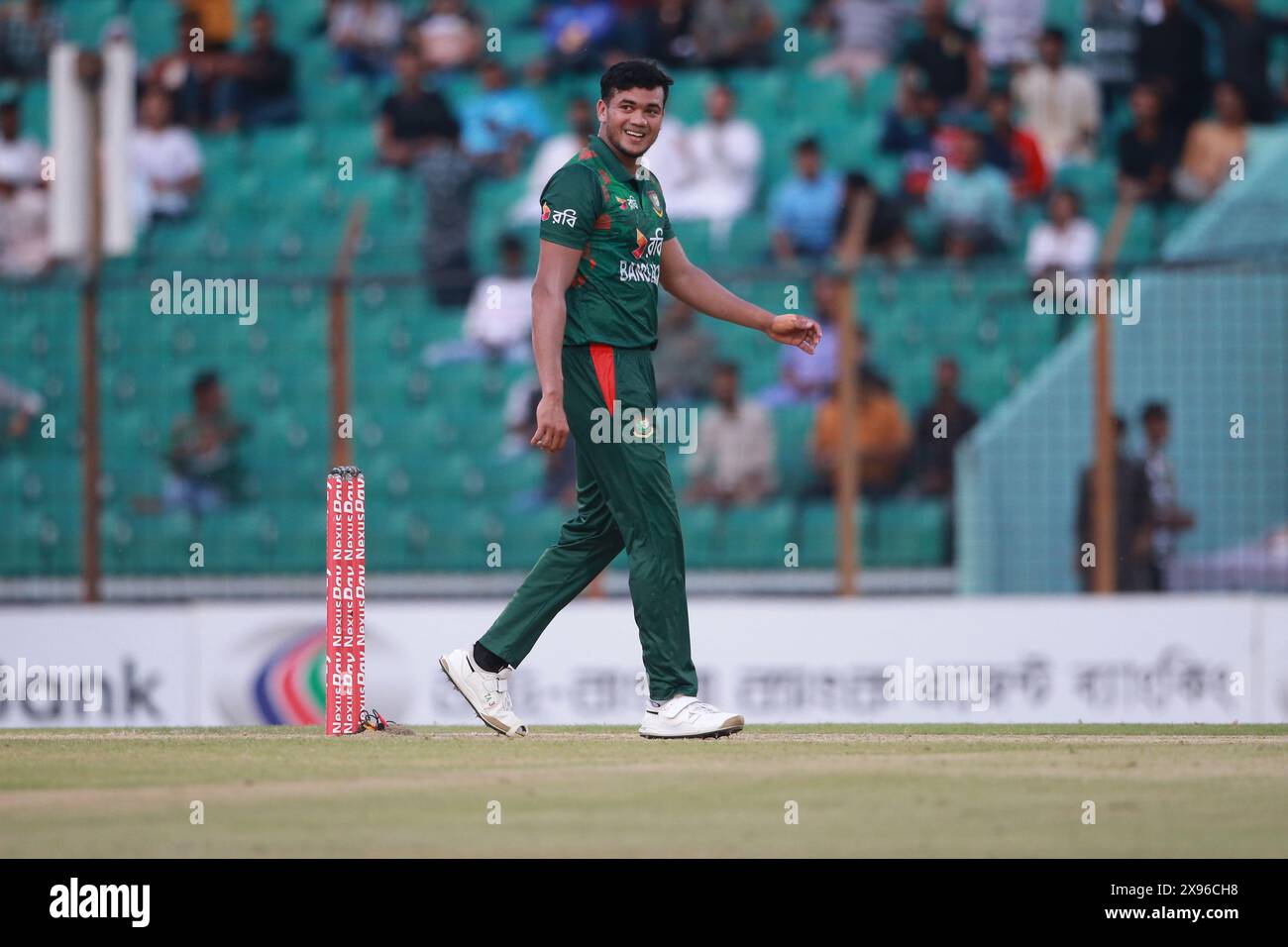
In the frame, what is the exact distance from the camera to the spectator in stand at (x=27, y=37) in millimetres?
17344

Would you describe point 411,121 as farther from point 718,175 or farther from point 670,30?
point 718,175

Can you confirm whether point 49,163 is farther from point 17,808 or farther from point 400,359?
point 17,808

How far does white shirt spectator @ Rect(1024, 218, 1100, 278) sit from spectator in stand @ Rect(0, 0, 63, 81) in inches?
330

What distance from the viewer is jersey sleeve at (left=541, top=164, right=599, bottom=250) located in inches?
265

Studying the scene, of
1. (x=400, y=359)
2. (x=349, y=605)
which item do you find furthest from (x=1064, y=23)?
(x=349, y=605)

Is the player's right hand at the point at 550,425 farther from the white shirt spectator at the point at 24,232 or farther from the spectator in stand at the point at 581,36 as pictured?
the spectator in stand at the point at 581,36

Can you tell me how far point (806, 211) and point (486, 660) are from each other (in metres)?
8.03

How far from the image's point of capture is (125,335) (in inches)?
494

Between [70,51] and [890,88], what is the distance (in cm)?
707

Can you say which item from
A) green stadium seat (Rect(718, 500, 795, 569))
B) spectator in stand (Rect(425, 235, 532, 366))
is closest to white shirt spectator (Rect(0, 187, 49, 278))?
spectator in stand (Rect(425, 235, 532, 366))

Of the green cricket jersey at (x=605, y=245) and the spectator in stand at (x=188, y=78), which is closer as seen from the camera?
the green cricket jersey at (x=605, y=245)

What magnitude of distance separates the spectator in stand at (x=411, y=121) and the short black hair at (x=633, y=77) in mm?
8951

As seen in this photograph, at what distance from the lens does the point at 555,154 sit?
15398mm

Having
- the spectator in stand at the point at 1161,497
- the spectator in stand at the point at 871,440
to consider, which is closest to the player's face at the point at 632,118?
the spectator in stand at the point at 871,440
